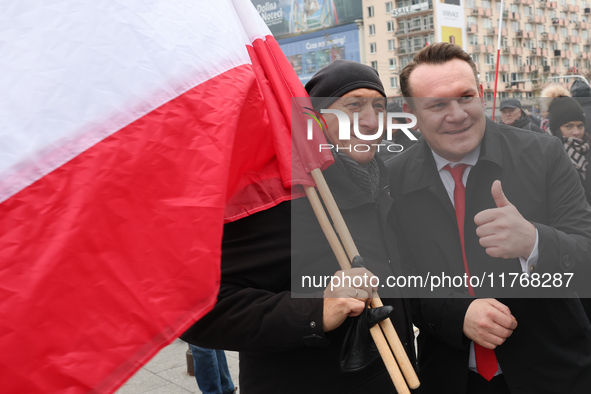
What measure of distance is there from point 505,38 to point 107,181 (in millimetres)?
74566

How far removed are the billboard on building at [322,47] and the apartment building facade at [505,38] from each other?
357 inches

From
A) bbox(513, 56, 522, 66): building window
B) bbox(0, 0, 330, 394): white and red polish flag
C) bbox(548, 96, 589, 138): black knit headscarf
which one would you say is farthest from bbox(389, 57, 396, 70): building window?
bbox(0, 0, 330, 394): white and red polish flag

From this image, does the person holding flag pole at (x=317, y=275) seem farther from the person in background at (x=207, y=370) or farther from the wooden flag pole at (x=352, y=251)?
the person in background at (x=207, y=370)

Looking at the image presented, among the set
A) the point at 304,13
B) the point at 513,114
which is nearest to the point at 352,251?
the point at 513,114

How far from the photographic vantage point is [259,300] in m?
1.86

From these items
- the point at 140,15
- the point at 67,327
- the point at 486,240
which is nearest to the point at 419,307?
the point at 486,240

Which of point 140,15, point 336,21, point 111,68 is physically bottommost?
point 336,21

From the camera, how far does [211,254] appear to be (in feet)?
5.54

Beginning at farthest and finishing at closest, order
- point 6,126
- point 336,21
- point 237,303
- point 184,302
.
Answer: point 336,21 → point 237,303 → point 184,302 → point 6,126

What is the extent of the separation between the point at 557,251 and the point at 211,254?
1103 millimetres

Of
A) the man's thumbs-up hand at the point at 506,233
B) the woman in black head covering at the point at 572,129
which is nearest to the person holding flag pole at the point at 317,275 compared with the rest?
the man's thumbs-up hand at the point at 506,233

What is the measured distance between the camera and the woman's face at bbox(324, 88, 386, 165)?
1990 mm

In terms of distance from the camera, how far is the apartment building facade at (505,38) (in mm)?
59406

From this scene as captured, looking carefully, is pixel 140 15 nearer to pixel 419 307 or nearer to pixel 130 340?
pixel 130 340
